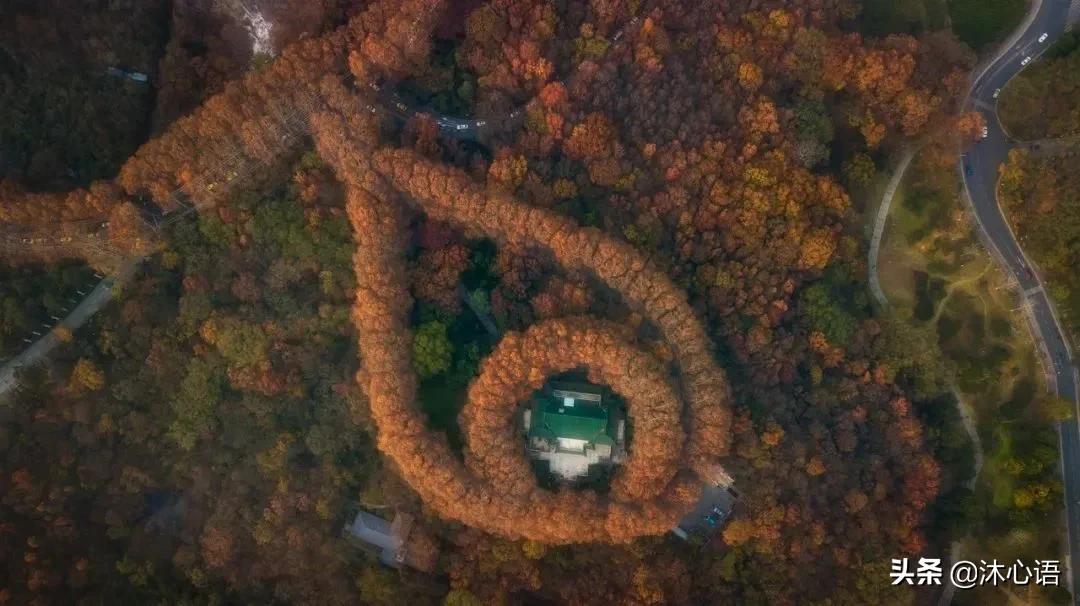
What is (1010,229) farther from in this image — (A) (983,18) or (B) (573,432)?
(B) (573,432)

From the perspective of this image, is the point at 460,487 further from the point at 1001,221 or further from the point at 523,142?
the point at 1001,221

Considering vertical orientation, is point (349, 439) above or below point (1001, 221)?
below

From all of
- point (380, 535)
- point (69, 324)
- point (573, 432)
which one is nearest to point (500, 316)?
point (573, 432)

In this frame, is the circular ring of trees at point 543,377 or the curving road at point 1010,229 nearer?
the circular ring of trees at point 543,377

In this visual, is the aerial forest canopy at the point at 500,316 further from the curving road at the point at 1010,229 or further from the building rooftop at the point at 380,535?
the curving road at the point at 1010,229

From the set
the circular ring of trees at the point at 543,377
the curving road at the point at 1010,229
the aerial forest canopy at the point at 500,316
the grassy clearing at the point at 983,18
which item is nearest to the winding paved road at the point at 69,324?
the aerial forest canopy at the point at 500,316

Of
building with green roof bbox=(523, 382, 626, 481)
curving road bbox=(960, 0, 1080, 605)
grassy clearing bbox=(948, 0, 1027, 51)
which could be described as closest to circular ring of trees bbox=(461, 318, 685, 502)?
building with green roof bbox=(523, 382, 626, 481)

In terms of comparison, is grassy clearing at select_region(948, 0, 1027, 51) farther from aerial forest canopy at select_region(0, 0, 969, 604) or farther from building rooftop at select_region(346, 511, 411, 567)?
building rooftop at select_region(346, 511, 411, 567)

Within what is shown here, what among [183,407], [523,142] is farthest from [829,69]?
[183,407]
